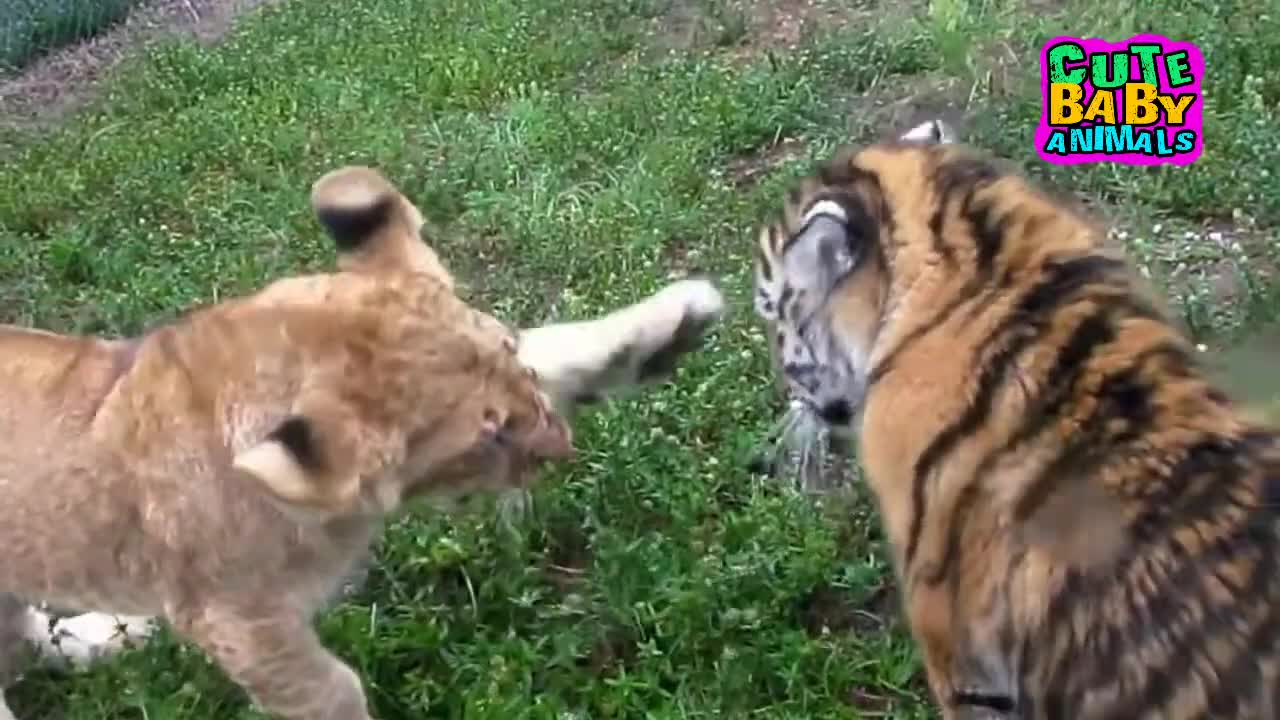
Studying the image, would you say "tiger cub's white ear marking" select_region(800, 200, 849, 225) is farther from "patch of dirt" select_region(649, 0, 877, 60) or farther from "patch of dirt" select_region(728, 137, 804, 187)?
"patch of dirt" select_region(649, 0, 877, 60)

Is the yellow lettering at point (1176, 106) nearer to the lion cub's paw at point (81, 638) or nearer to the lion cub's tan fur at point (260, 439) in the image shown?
the lion cub's tan fur at point (260, 439)

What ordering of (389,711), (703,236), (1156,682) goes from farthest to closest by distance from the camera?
(703,236), (389,711), (1156,682)

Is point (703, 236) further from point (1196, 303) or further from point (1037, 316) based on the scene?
point (1037, 316)

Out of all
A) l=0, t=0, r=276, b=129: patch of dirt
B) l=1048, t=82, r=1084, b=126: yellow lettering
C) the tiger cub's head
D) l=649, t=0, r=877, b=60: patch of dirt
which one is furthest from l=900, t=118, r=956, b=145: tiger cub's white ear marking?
l=0, t=0, r=276, b=129: patch of dirt

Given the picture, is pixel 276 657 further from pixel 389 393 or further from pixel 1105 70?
pixel 1105 70

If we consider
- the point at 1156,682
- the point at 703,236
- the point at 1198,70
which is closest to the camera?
the point at 1156,682

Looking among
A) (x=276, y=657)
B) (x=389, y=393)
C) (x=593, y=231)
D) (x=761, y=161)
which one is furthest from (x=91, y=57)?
(x=389, y=393)

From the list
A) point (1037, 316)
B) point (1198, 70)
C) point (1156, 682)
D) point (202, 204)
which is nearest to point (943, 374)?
point (1037, 316)

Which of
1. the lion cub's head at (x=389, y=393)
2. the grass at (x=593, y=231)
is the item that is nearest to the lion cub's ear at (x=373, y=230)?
the lion cub's head at (x=389, y=393)
